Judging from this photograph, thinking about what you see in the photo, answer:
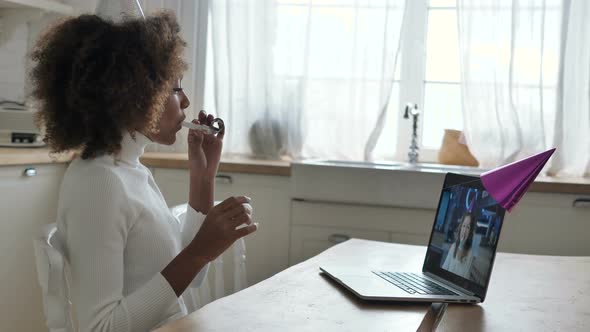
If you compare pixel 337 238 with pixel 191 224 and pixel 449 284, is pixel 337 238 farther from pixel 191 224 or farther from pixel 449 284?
pixel 449 284

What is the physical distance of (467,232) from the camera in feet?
4.39

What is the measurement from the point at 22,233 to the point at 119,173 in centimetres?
151

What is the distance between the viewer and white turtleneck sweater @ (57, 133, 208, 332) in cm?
123

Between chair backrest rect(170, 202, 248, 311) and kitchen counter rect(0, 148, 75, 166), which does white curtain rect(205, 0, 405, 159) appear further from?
chair backrest rect(170, 202, 248, 311)

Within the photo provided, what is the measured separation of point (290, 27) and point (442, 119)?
797 millimetres

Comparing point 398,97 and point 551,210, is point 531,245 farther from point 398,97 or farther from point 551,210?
point 398,97

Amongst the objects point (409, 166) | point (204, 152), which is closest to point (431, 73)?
point (409, 166)

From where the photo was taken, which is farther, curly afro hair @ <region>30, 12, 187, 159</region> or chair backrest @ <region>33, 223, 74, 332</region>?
curly afro hair @ <region>30, 12, 187, 159</region>

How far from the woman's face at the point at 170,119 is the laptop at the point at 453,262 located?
403 millimetres

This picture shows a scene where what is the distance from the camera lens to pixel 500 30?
310 centimetres

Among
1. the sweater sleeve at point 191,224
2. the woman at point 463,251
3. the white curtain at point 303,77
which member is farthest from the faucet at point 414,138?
the woman at point 463,251

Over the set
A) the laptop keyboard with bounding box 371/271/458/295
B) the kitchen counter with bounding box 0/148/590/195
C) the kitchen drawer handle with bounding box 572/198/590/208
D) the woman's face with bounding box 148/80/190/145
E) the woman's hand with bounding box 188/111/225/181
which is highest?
the woman's face with bounding box 148/80/190/145

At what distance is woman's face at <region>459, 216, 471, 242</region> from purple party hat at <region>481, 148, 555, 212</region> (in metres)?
0.12

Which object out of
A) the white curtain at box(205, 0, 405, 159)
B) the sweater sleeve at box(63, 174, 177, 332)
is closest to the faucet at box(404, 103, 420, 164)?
the white curtain at box(205, 0, 405, 159)
